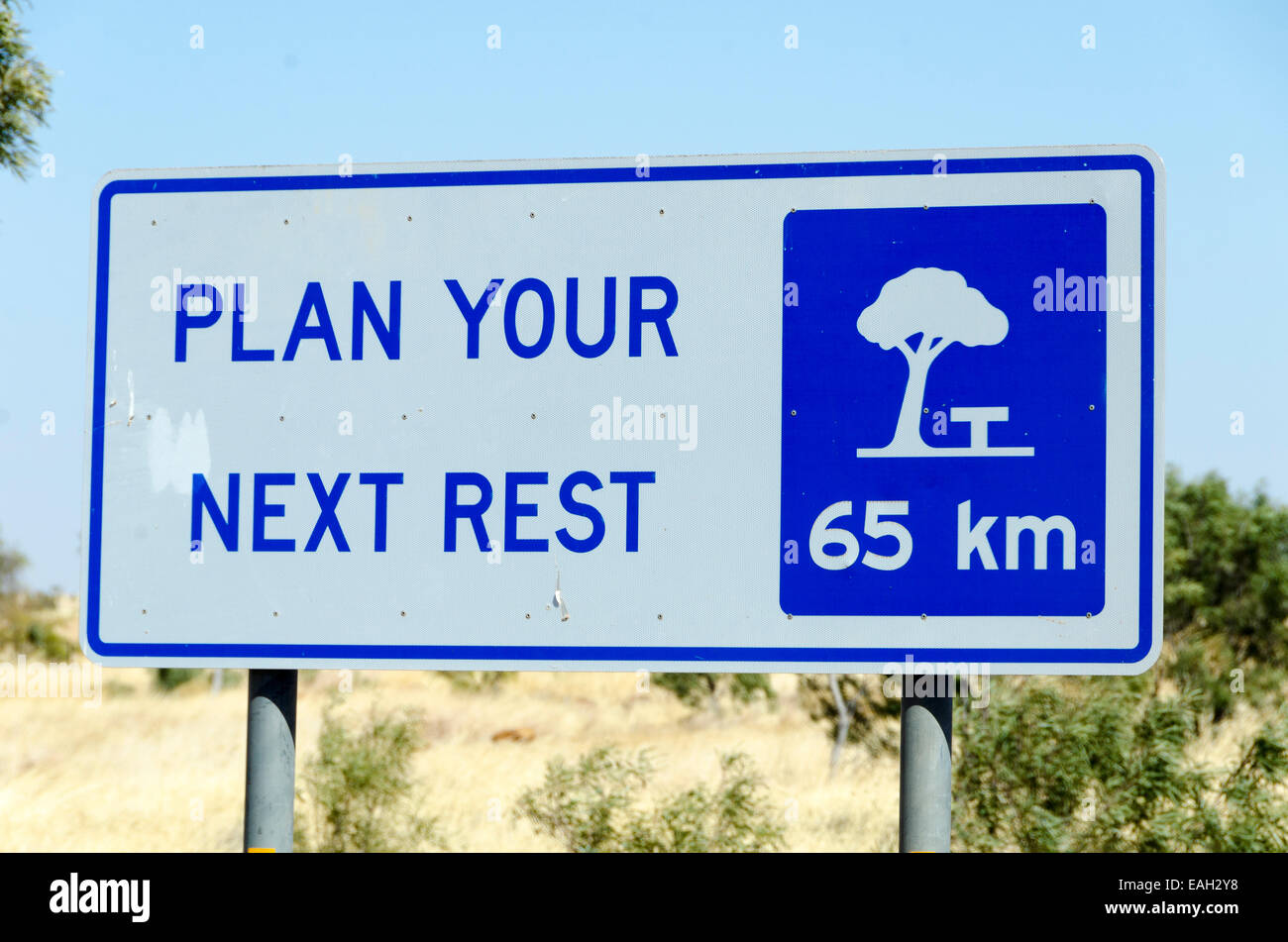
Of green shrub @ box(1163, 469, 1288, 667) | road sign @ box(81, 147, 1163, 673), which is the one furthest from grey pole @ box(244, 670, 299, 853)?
green shrub @ box(1163, 469, 1288, 667)

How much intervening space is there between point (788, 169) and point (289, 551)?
4.67ft

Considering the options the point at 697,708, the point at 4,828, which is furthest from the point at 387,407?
the point at 697,708

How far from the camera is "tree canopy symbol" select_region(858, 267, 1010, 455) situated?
104 inches

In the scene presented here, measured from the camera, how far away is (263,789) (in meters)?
2.69

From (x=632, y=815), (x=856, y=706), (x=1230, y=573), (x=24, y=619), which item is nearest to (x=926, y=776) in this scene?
(x=632, y=815)

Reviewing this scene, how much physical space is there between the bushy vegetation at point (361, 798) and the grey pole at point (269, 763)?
10207 mm

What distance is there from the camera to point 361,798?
1267cm

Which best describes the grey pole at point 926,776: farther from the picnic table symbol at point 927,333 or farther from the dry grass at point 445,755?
the dry grass at point 445,755

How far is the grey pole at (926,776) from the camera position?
2492 mm

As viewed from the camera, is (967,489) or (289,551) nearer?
(967,489)
